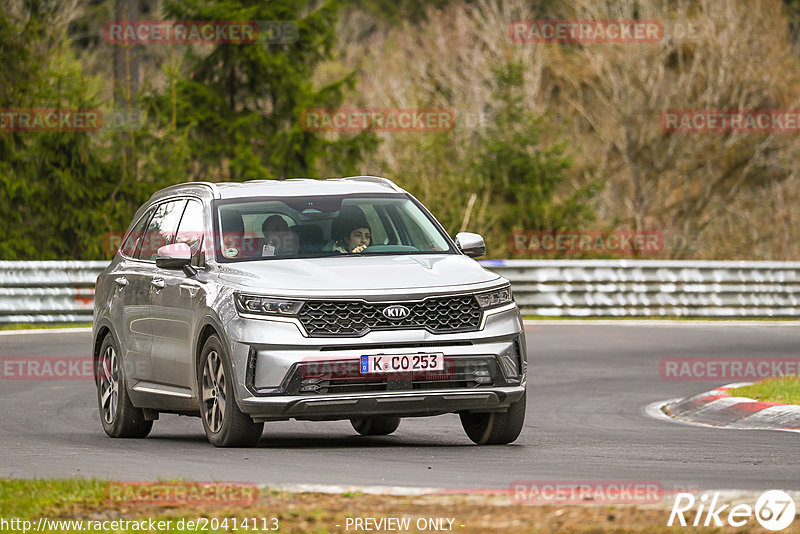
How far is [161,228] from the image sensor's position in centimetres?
1214

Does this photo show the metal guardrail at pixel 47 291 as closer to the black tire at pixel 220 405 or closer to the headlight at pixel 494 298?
the black tire at pixel 220 405

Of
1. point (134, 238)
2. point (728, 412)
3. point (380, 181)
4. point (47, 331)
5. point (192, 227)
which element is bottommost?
point (47, 331)

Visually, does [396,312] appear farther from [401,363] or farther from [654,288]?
[654,288]

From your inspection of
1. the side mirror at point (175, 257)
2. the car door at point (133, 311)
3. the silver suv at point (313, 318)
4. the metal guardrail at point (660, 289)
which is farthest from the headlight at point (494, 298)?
the metal guardrail at point (660, 289)

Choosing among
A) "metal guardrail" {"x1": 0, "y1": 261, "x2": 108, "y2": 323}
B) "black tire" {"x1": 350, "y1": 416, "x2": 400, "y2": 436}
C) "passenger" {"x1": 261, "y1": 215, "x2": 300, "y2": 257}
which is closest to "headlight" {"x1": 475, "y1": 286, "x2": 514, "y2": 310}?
"passenger" {"x1": 261, "y1": 215, "x2": 300, "y2": 257}

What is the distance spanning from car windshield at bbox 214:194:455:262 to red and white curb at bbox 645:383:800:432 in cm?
343

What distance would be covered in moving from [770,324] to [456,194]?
8.23m

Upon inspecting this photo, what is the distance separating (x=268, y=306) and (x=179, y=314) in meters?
1.25

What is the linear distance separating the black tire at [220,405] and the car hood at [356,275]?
0.52 meters

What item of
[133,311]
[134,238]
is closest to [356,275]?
[133,311]

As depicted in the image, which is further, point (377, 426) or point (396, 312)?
point (377, 426)

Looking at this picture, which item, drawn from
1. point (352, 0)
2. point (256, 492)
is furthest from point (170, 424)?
point (352, 0)

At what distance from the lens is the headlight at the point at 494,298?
1023 cm

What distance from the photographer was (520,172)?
33375mm
